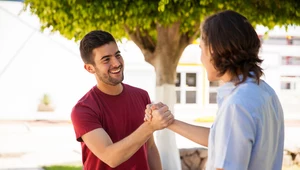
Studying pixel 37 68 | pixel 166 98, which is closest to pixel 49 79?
→ pixel 37 68

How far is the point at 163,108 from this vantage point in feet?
8.46

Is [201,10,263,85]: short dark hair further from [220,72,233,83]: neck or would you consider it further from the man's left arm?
the man's left arm

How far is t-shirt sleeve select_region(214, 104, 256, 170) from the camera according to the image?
5.53 feet

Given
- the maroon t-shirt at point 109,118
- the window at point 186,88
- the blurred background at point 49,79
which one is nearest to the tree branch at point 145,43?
the maroon t-shirt at point 109,118

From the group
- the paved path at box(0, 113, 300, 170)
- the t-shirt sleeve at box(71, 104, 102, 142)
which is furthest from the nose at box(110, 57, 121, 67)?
the paved path at box(0, 113, 300, 170)

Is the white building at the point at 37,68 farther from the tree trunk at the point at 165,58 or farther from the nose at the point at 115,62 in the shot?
the nose at the point at 115,62

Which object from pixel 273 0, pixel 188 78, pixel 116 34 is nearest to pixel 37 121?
pixel 188 78

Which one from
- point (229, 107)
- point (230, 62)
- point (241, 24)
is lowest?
point (229, 107)

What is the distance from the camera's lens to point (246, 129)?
1.69m

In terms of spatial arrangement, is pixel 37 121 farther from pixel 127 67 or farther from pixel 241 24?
pixel 241 24

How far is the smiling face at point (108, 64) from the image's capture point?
274cm

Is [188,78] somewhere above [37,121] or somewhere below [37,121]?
above

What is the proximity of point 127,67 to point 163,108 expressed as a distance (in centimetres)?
2017

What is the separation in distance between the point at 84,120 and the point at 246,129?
1.14 m
